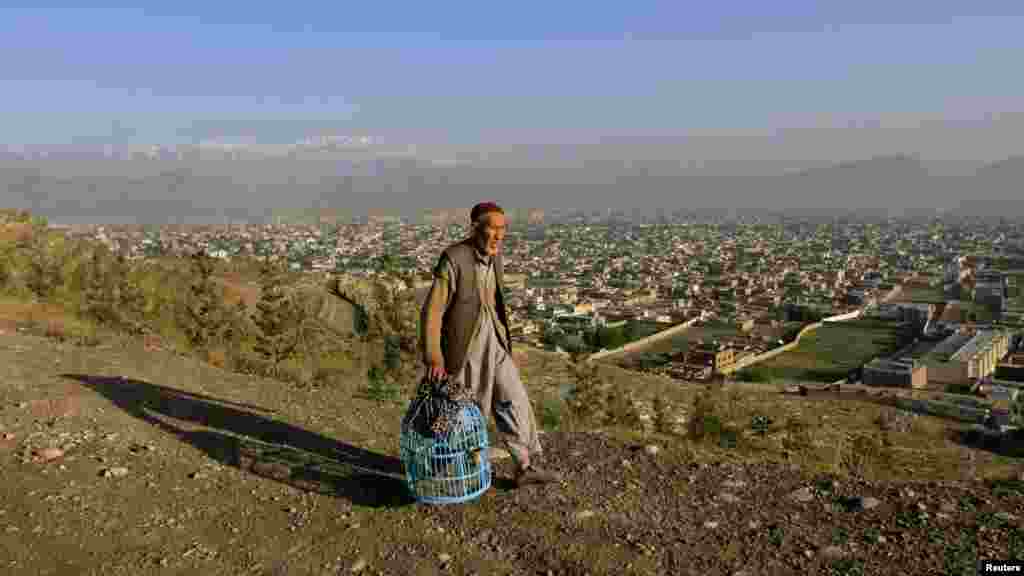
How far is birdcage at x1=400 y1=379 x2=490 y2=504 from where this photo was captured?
3.95 meters

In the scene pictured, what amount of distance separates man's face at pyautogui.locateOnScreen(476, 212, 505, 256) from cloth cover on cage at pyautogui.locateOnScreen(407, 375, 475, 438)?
28.4 inches

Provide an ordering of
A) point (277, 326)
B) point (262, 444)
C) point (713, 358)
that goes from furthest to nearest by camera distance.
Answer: point (713, 358), point (277, 326), point (262, 444)

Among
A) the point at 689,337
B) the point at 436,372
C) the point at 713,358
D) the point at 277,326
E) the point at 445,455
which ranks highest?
the point at 436,372

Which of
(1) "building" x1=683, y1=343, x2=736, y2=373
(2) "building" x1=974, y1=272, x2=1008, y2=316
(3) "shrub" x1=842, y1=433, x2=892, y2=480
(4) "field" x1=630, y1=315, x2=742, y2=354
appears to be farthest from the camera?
(2) "building" x1=974, y1=272, x2=1008, y2=316

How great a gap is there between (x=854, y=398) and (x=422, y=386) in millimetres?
18967

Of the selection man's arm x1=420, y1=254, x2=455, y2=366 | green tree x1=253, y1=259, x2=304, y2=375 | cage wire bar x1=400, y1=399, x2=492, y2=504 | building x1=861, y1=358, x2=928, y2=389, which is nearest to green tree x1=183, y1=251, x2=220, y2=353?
green tree x1=253, y1=259, x2=304, y2=375

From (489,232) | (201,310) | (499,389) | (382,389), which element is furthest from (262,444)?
(201,310)

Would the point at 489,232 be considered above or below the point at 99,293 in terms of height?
above

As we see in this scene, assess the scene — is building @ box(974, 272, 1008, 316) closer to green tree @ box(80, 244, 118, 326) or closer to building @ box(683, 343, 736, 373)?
building @ box(683, 343, 736, 373)

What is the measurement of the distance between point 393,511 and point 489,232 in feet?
5.10

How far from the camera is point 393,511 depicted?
4.03 m

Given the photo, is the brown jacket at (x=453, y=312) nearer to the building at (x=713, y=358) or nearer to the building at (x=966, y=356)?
the building at (x=713, y=358)

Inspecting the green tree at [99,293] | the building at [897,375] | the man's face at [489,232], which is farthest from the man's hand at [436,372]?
the building at [897,375]

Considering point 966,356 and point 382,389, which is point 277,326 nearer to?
point 382,389
